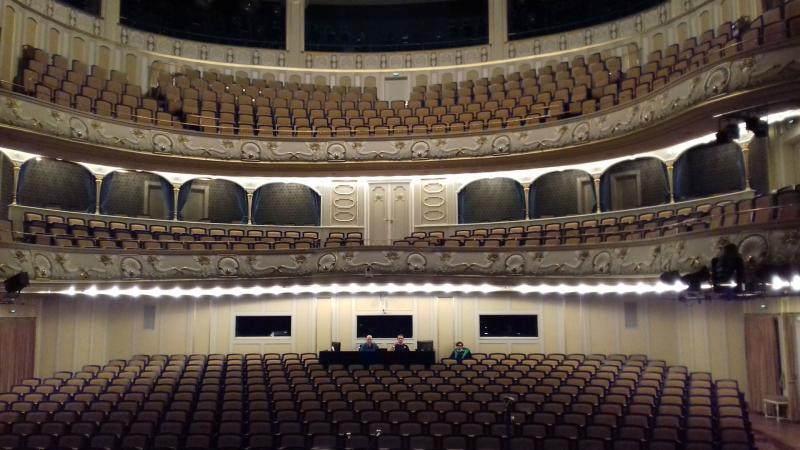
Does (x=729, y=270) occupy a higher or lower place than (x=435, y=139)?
lower

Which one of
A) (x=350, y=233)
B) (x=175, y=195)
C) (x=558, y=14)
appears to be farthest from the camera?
(x=558, y=14)

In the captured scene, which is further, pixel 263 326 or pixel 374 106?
pixel 374 106

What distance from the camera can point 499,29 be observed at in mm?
21172

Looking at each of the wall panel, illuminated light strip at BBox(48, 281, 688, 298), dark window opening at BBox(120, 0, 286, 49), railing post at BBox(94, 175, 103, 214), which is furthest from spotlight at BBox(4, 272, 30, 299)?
dark window opening at BBox(120, 0, 286, 49)

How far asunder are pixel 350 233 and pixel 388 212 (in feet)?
3.86

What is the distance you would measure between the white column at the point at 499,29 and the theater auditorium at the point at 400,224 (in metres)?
0.09

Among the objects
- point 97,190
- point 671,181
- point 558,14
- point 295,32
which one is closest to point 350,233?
point 97,190

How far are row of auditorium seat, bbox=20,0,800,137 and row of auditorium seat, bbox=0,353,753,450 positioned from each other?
258 inches

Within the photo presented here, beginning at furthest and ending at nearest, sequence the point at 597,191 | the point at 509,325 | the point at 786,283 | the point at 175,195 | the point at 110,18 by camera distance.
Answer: the point at 110,18 → the point at 175,195 → the point at 597,191 → the point at 509,325 → the point at 786,283

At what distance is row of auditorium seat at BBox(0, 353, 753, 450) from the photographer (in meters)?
9.58

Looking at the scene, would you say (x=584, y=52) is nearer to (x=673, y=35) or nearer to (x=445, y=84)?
(x=673, y=35)

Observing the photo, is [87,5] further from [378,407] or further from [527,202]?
[378,407]

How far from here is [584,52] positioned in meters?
20.2

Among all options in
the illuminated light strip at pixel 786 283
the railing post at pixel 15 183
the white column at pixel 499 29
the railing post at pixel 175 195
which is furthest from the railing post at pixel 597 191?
the railing post at pixel 15 183
